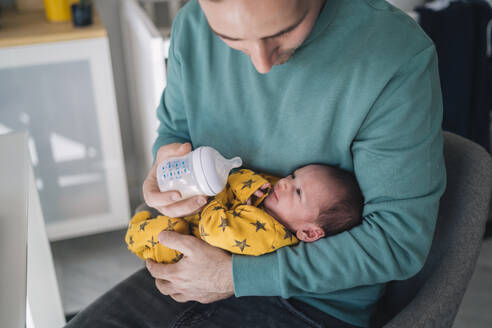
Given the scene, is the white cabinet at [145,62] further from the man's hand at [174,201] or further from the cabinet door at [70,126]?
the man's hand at [174,201]

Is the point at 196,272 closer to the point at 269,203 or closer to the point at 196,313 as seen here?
the point at 196,313

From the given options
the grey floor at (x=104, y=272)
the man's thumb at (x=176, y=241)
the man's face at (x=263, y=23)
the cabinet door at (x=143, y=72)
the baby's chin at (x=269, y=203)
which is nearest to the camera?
the man's face at (x=263, y=23)

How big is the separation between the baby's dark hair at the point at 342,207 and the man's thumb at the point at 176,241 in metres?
0.30

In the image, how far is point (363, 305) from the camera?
102cm

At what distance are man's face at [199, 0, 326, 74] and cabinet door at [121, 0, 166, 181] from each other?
30.9 inches

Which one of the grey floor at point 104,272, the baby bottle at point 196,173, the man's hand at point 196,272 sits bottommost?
the grey floor at point 104,272

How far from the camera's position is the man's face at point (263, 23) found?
29.0 inches

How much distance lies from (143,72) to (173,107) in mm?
701

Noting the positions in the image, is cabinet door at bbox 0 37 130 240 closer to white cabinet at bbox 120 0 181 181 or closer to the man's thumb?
white cabinet at bbox 120 0 181 181

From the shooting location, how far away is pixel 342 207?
104cm

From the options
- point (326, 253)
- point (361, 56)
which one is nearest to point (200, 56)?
point (361, 56)

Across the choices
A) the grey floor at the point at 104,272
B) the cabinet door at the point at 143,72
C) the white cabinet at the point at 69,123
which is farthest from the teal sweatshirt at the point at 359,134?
the grey floor at the point at 104,272

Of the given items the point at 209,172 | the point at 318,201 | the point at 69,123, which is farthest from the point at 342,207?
the point at 69,123

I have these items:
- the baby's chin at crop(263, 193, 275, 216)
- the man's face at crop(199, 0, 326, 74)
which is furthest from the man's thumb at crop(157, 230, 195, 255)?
the man's face at crop(199, 0, 326, 74)
